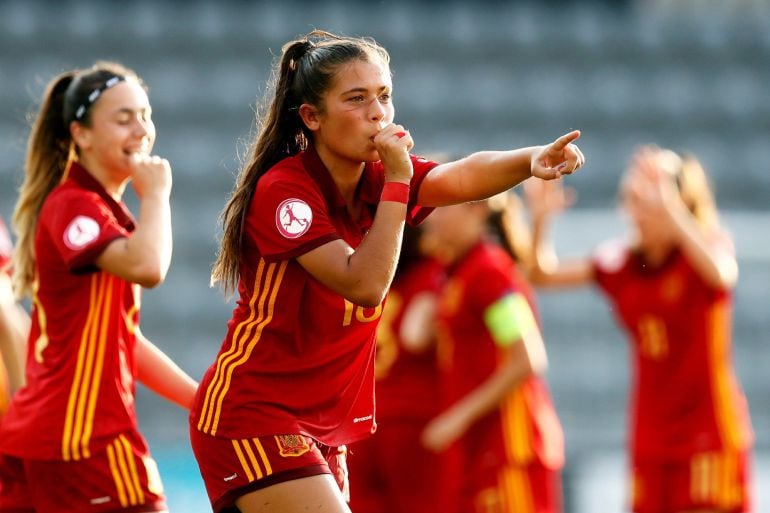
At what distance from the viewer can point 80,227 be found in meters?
4.38

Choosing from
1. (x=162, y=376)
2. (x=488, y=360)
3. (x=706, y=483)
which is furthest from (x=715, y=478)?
(x=162, y=376)

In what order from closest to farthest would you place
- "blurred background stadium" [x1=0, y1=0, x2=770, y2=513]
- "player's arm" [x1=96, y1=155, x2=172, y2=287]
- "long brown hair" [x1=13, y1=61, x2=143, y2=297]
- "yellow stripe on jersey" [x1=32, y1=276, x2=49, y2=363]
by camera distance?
"player's arm" [x1=96, y1=155, x2=172, y2=287] < "yellow stripe on jersey" [x1=32, y1=276, x2=49, y2=363] < "long brown hair" [x1=13, y1=61, x2=143, y2=297] < "blurred background stadium" [x1=0, y1=0, x2=770, y2=513]

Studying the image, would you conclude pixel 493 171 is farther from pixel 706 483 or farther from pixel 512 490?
pixel 706 483

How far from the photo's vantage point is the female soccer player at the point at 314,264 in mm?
3768

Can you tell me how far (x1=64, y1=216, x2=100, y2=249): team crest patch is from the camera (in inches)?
171

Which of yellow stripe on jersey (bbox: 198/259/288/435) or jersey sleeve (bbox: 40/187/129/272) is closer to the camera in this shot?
yellow stripe on jersey (bbox: 198/259/288/435)

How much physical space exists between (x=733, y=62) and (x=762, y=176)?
5.29 ft

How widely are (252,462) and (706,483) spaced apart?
3.75m

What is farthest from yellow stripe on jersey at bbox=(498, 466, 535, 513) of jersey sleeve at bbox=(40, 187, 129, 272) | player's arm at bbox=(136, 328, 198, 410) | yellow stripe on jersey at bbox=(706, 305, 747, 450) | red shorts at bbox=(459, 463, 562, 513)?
jersey sleeve at bbox=(40, 187, 129, 272)

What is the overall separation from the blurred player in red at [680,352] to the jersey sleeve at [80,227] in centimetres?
332

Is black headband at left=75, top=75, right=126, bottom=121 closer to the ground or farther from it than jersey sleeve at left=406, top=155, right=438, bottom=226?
farther from it

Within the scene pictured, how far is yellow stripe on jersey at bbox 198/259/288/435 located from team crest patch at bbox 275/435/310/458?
0.68 ft

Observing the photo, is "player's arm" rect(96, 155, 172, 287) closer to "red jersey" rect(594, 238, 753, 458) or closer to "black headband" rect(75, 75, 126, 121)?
"black headband" rect(75, 75, 126, 121)

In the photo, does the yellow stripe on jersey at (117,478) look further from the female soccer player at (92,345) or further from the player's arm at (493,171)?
the player's arm at (493,171)
